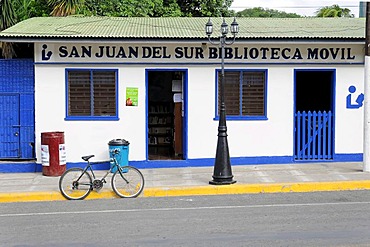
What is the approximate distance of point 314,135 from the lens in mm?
14820

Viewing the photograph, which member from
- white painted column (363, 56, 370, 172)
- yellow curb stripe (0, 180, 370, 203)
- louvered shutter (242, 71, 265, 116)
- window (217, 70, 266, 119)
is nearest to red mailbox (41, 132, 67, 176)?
yellow curb stripe (0, 180, 370, 203)

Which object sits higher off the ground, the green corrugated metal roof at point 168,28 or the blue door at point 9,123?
the green corrugated metal roof at point 168,28

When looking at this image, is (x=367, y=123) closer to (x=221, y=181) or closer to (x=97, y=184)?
(x=221, y=181)

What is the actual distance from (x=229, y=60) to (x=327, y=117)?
290 centimetres

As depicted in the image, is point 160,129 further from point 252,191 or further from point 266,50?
point 252,191

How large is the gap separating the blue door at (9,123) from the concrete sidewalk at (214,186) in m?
0.84

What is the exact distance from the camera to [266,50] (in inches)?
573

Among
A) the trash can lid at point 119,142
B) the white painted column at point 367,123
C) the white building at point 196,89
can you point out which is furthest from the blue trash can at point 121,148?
the white painted column at point 367,123

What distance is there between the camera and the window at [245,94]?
14664 millimetres

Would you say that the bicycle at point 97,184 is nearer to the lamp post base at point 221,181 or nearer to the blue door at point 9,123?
the lamp post base at point 221,181

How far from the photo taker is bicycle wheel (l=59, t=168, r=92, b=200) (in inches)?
442

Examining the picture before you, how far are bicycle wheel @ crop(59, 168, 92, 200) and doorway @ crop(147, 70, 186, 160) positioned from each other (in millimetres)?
4183

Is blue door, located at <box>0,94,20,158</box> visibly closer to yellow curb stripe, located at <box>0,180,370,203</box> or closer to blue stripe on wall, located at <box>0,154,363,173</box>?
blue stripe on wall, located at <box>0,154,363,173</box>

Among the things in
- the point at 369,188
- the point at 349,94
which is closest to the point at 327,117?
the point at 349,94
